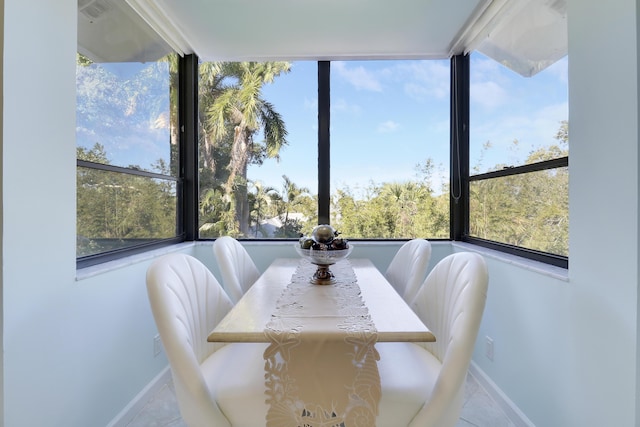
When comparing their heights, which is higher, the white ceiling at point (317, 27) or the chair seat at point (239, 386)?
the white ceiling at point (317, 27)

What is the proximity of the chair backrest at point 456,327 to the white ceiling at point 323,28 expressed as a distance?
1305 millimetres

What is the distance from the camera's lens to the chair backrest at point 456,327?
96 cm

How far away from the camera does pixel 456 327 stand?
40.6 inches

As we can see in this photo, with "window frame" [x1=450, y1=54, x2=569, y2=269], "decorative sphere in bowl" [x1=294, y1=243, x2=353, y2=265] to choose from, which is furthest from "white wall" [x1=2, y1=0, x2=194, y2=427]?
"window frame" [x1=450, y1=54, x2=569, y2=269]

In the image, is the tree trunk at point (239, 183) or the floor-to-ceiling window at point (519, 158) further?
the tree trunk at point (239, 183)

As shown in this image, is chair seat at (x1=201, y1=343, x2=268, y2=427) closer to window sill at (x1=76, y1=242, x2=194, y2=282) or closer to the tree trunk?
window sill at (x1=76, y1=242, x2=194, y2=282)

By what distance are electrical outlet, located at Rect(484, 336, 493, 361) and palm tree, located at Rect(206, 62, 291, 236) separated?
201 centimetres

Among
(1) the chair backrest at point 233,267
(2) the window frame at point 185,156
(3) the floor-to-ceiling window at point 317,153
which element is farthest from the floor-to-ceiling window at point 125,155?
(1) the chair backrest at point 233,267

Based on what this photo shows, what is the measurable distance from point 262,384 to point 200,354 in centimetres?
36

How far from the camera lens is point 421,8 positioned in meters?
1.97
